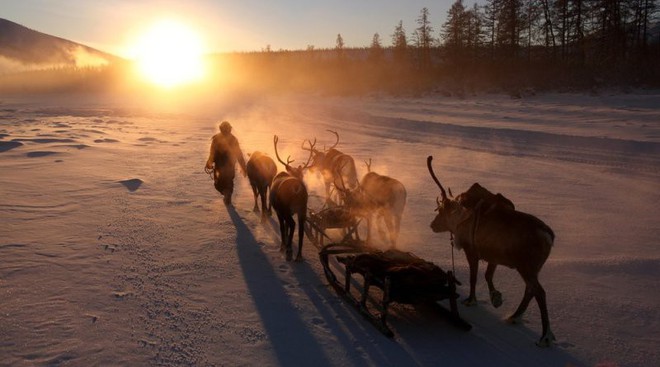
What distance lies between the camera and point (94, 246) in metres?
7.41

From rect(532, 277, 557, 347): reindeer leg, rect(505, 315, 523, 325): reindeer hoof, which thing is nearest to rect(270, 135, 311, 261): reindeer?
rect(505, 315, 523, 325): reindeer hoof

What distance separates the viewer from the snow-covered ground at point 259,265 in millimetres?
4812

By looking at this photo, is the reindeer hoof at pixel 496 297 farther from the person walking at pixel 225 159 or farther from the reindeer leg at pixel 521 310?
the person walking at pixel 225 159

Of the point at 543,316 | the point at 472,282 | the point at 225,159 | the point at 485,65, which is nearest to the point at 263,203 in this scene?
the point at 225,159

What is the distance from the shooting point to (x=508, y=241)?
192 inches

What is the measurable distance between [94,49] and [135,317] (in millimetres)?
163476

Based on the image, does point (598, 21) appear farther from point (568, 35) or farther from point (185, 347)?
point (185, 347)

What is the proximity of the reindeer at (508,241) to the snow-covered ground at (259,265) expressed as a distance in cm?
47

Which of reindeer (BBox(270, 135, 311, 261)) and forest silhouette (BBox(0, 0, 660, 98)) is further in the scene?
forest silhouette (BBox(0, 0, 660, 98))

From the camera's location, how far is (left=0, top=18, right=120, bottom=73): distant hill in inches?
4579

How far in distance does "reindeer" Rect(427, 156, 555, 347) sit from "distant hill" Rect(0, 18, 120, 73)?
124m

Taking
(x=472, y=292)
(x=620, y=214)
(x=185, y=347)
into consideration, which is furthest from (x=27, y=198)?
(x=620, y=214)

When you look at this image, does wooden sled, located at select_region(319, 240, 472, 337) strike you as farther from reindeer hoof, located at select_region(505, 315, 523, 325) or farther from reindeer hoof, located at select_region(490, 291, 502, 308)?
reindeer hoof, located at select_region(505, 315, 523, 325)

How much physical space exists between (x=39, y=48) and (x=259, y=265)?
481 feet
